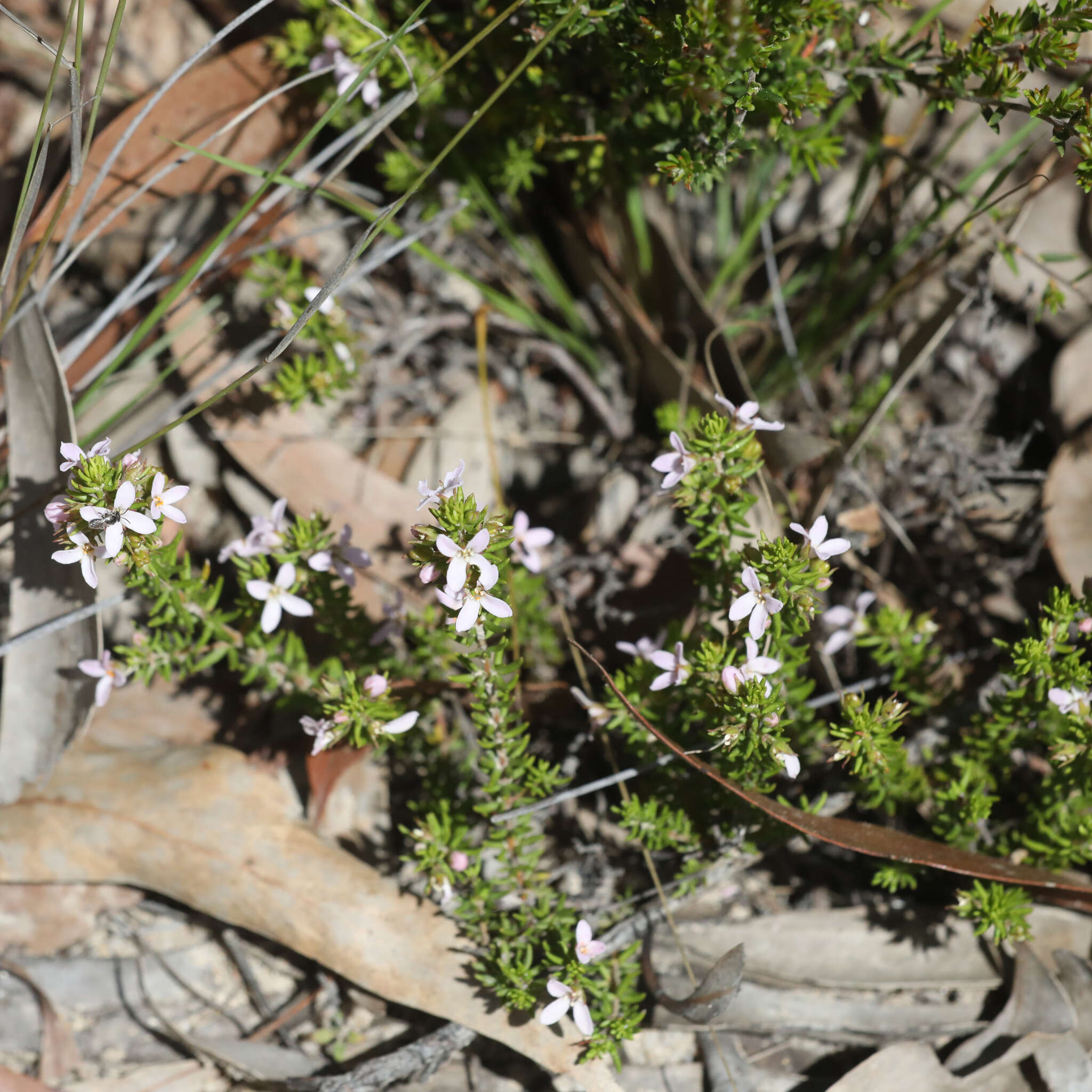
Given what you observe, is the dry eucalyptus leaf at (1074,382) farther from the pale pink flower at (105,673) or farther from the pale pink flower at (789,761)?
the pale pink flower at (105,673)

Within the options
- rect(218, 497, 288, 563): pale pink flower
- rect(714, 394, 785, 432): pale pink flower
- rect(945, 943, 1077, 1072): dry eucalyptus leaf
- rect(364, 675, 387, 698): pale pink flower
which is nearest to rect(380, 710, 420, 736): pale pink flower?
rect(364, 675, 387, 698): pale pink flower

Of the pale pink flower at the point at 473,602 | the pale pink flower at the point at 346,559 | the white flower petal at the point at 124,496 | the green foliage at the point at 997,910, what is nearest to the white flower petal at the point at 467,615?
the pale pink flower at the point at 473,602

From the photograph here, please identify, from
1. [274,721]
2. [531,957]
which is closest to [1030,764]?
[531,957]

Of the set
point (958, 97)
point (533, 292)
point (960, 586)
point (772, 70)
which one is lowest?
point (960, 586)

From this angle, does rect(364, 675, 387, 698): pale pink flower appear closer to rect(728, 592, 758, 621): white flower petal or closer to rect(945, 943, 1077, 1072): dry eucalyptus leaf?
rect(728, 592, 758, 621): white flower petal

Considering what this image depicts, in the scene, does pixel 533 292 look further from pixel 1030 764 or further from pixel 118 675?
pixel 1030 764

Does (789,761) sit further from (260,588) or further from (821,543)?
(260,588)

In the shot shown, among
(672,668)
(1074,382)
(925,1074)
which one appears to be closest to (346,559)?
(672,668)
